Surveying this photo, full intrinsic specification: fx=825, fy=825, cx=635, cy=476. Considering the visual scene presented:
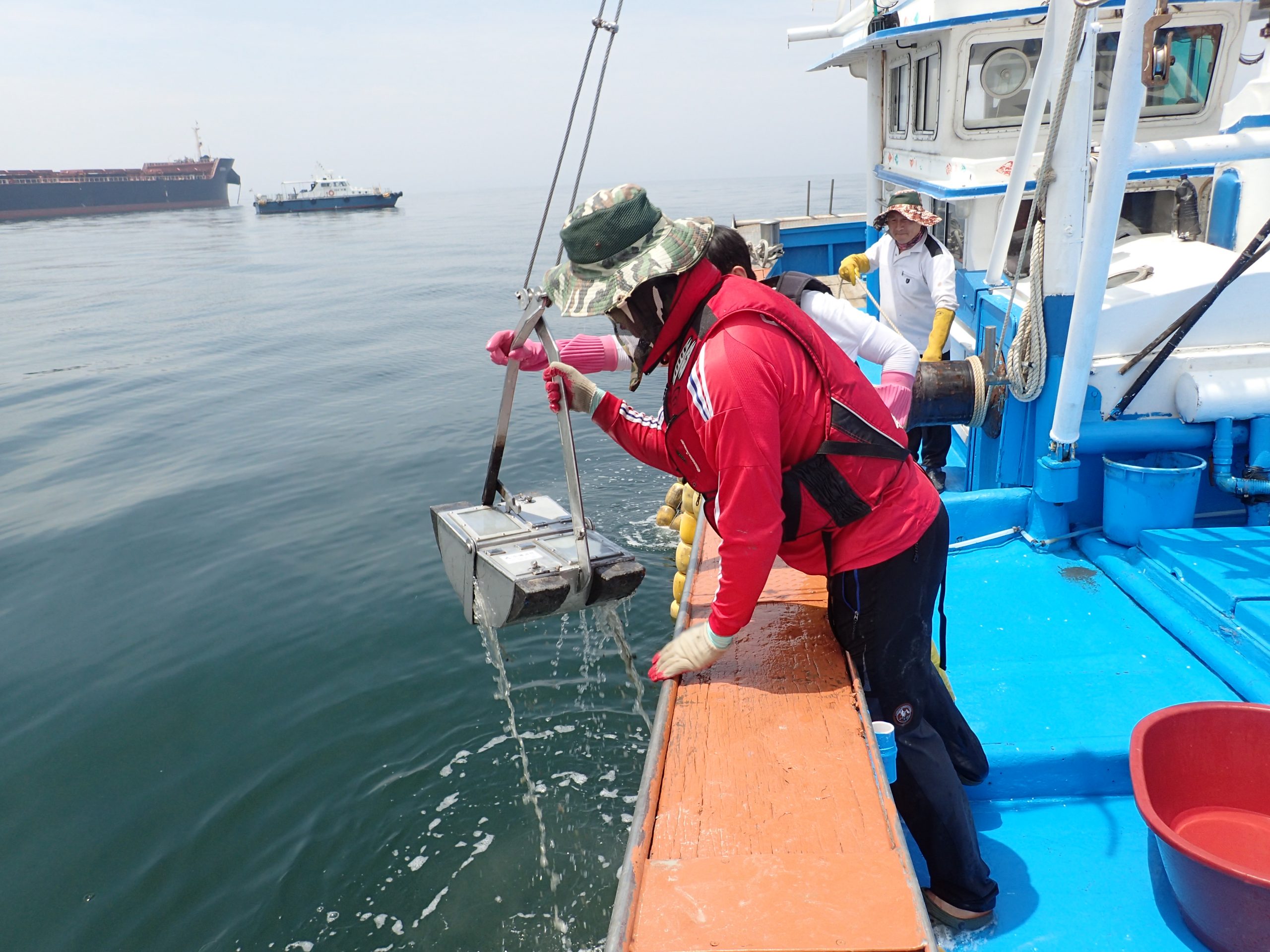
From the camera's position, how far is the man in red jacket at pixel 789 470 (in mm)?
2062

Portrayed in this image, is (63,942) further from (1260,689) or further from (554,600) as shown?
(1260,689)

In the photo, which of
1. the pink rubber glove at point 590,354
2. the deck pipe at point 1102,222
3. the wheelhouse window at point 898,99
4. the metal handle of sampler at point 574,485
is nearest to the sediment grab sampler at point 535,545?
the metal handle of sampler at point 574,485

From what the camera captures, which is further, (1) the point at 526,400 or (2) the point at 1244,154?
(1) the point at 526,400

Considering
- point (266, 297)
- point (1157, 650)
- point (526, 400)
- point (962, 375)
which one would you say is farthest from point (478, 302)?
point (1157, 650)

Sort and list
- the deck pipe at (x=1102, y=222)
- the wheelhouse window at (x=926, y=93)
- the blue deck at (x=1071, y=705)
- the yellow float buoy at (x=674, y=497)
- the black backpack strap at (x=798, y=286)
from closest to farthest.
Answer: the blue deck at (x=1071, y=705) < the deck pipe at (x=1102, y=222) < the black backpack strap at (x=798, y=286) < the yellow float buoy at (x=674, y=497) < the wheelhouse window at (x=926, y=93)

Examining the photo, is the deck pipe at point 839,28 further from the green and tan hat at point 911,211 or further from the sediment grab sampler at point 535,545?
the sediment grab sampler at point 535,545

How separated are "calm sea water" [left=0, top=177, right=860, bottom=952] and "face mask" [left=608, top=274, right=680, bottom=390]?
288 cm

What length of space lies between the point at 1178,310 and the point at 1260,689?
2.11 meters

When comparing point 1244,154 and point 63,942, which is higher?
point 1244,154

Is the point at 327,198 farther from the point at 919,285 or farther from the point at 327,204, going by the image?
the point at 919,285

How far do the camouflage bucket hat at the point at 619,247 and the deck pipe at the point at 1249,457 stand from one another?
3.35 m

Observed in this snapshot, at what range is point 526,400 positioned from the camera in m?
13.9

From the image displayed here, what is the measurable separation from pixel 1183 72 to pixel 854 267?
3.10m

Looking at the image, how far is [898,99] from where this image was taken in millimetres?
8477
